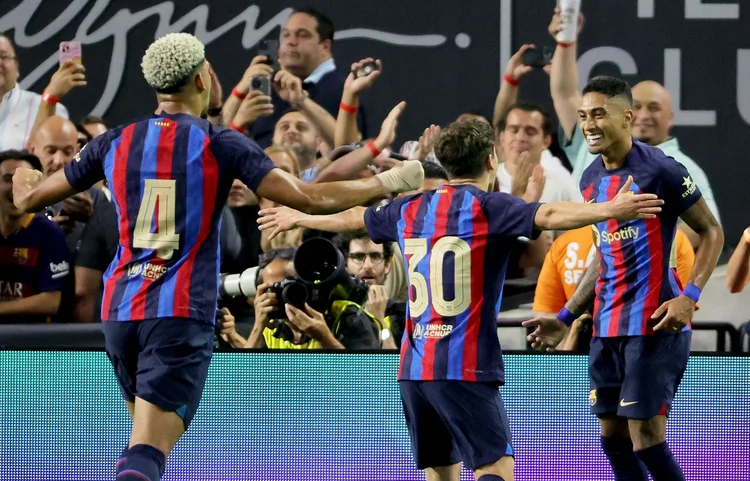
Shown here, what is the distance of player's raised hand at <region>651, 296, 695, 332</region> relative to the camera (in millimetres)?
4473

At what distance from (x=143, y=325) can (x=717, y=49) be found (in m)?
4.76

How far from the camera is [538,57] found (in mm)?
7203

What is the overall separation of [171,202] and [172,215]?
0.14 ft

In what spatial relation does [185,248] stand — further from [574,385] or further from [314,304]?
[574,385]

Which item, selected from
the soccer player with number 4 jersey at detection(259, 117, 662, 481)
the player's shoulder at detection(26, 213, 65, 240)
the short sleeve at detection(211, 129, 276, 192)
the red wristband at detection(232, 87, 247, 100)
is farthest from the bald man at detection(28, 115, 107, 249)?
the soccer player with number 4 jersey at detection(259, 117, 662, 481)

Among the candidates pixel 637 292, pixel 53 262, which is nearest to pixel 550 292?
pixel 637 292

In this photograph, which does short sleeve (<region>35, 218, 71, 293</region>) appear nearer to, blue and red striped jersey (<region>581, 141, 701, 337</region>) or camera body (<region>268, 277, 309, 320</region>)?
camera body (<region>268, 277, 309, 320</region>)

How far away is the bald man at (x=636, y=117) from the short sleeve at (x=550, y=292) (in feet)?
3.36

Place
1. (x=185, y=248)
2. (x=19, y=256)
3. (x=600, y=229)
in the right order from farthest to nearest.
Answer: (x=19, y=256) → (x=600, y=229) → (x=185, y=248)

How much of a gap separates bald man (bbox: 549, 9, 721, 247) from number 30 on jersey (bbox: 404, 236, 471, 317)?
2.95m

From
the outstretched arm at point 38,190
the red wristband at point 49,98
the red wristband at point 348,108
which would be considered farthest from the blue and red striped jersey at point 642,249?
the red wristband at point 49,98

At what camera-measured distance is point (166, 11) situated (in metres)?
7.52

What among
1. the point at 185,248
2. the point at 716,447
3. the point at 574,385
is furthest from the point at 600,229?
the point at 185,248

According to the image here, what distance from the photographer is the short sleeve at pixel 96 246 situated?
6.16m
